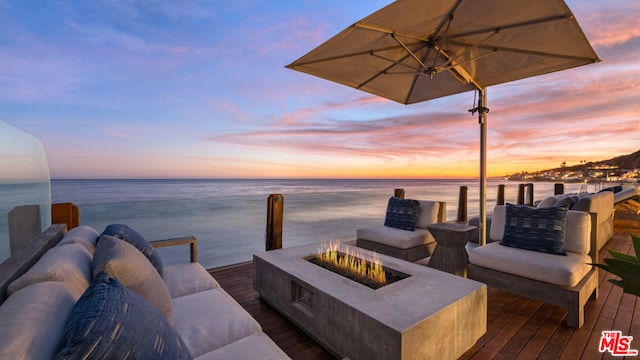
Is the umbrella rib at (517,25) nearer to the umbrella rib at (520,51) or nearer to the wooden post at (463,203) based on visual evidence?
the umbrella rib at (520,51)

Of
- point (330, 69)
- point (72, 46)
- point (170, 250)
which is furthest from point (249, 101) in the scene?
point (330, 69)

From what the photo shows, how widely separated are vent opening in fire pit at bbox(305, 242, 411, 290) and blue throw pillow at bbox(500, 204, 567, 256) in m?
1.51

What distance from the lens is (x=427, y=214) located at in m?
3.71

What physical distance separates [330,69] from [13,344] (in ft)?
9.29

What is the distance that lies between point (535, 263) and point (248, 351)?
2.51 metres

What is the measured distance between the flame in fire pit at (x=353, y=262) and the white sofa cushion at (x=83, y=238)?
5.62 feet

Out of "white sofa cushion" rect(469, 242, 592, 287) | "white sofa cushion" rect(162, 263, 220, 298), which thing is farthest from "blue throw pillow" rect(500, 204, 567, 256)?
"white sofa cushion" rect(162, 263, 220, 298)

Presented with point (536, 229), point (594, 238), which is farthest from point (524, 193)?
point (536, 229)

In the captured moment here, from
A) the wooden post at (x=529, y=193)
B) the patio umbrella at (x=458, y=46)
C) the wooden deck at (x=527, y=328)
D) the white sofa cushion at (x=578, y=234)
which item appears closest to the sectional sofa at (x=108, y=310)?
the wooden deck at (x=527, y=328)

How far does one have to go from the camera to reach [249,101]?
24.1 ft

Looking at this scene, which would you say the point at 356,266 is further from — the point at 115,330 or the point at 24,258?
the point at 24,258

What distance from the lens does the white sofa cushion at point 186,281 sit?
1.91m

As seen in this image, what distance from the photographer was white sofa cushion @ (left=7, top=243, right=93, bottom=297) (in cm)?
103

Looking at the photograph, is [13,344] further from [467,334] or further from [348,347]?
[467,334]
